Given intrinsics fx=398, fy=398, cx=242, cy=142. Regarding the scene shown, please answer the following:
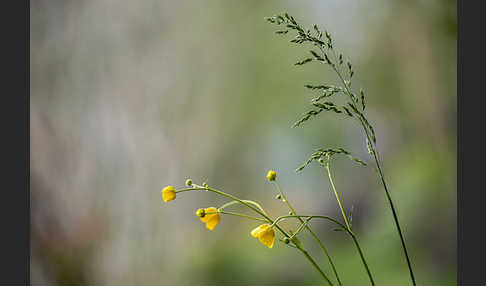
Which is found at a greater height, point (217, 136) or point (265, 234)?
point (265, 234)

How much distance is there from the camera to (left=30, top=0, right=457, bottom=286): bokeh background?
1071 mm

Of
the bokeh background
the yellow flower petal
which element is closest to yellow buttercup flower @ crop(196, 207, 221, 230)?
the yellow flower petal

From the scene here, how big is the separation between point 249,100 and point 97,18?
6.14 ft

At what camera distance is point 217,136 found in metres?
2.54

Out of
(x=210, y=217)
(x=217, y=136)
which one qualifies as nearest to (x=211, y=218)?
(x=210, y=217)

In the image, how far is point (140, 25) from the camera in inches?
48.7

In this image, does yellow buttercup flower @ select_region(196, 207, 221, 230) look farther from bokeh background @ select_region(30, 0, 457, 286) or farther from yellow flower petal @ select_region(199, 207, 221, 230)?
bokeh background @ select_region(30, 0, 457, 286)

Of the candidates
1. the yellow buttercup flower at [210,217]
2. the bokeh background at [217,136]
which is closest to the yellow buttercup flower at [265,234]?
the yellow buttercup flower at [210,217]

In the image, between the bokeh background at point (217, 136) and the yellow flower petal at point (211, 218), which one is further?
the bokeh background at point (217, 136)

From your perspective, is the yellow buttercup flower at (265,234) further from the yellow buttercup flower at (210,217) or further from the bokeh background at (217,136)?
the bokeh background at (217,136)

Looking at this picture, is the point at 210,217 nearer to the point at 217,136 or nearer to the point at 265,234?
the point at 265,234

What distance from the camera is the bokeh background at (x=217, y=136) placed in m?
1.07
